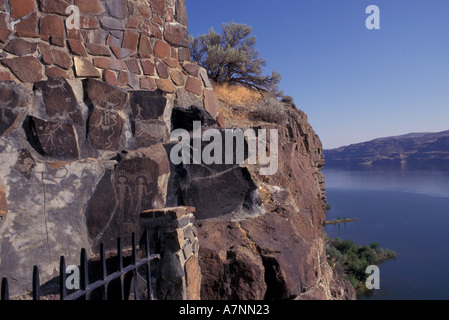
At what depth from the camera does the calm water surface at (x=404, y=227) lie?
86.5 feet

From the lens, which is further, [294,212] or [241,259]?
[294,212]

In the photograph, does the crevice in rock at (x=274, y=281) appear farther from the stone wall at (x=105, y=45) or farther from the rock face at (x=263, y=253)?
the stone wall at (x=105, y=45)

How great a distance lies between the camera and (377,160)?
119 meters

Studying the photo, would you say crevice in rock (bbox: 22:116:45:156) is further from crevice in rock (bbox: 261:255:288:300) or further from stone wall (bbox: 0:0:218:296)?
crevice in rock (bbox: 261:255:288:300)

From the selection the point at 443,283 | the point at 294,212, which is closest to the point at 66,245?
the point at 294,212

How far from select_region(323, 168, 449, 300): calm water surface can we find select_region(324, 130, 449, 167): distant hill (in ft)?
79.5

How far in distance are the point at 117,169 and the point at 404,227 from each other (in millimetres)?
48605

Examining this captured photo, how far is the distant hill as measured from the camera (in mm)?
105738

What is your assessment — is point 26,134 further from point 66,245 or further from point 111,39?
point 111,39

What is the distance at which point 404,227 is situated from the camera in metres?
43.4

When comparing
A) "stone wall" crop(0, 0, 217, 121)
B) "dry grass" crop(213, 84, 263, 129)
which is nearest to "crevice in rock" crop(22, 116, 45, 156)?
"stone wall" crop(0, 0, 217, 121)

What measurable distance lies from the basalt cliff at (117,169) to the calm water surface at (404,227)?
2522 cm

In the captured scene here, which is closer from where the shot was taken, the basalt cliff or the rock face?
the basalt cliff

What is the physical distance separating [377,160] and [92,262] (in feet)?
425
